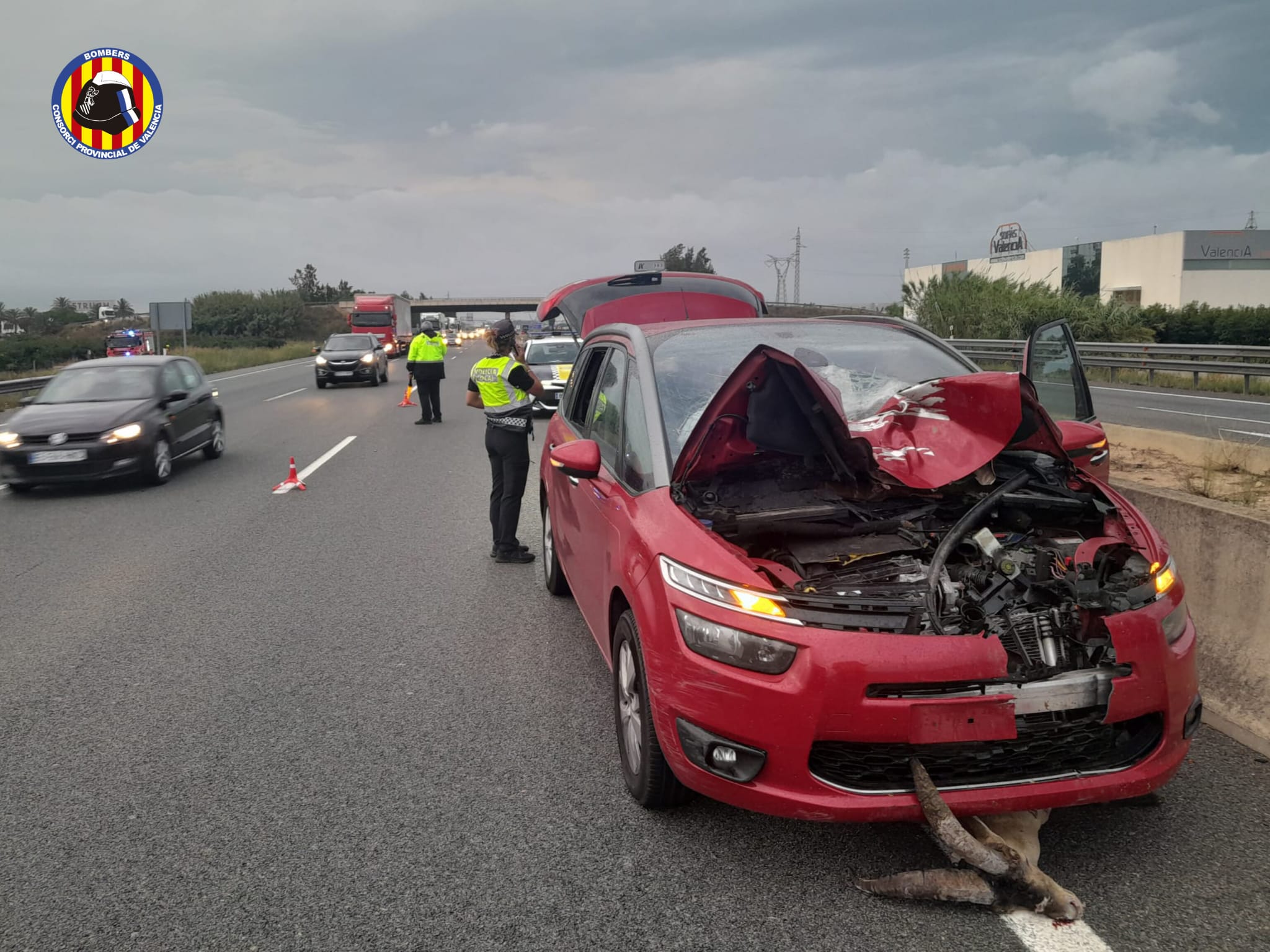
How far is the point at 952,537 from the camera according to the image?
3.36m

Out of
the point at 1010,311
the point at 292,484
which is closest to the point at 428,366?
the point at 292,484

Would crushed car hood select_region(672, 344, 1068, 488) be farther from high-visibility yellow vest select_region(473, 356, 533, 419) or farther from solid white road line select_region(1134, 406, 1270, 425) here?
solid white road line select_region(1134, 406, 1270, 425)

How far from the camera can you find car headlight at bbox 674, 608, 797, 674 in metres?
2.92

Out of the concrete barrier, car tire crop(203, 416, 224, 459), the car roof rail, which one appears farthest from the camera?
car tire crop(203, 416, 224, 459)

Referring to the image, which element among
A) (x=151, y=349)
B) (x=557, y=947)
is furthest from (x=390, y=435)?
(x=151, y=349)

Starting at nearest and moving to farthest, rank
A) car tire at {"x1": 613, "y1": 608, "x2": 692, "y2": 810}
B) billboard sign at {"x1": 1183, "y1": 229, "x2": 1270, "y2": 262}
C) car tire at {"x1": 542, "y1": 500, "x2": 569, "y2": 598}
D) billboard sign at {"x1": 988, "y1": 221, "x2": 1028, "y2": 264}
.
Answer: car tire at {"x1": 613, "y1": 608, "x2": 692, "y2": 810}
car tire at {"x1": 542, "y1": 500, "x2": 569, "y2": 598}
billboard sign at {"x1": 1183, "y1": 229, "x2": 1270, "y2": 262}
billboard sign at {"x1": 988, "y1": 221, "x2": 1028, "y2": 264}

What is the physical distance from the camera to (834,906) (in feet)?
9.60

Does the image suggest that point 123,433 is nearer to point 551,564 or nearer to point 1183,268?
point 551,564

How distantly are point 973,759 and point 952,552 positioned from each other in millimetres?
788

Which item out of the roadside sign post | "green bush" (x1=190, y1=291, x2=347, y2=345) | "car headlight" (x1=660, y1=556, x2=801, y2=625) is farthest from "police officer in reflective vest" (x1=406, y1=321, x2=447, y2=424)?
"green bush" (x1=190, y1=291, x2=347, y2=345)

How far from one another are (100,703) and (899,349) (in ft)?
13.9

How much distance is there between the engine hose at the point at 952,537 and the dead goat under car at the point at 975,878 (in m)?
0.45

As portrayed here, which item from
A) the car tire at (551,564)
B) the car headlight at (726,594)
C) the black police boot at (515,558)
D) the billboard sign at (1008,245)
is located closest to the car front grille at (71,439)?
the black police boot at (515,558)

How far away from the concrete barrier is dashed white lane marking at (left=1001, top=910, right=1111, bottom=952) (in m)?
1.69
